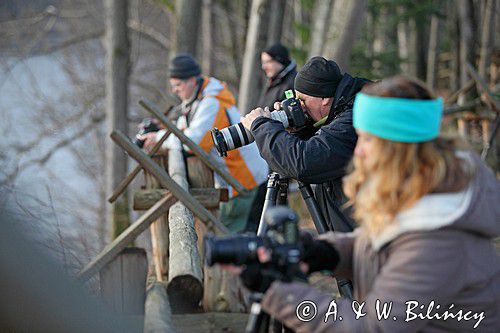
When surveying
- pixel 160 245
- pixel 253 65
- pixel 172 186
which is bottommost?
pixel 160 245

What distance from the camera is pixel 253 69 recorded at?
1177cm

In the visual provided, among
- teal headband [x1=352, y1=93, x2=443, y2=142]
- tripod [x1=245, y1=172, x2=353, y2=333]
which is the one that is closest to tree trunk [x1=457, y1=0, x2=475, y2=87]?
tripod [x1=245, y1=172, x2=353, y2=333]

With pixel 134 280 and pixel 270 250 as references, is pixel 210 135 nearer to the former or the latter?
pixel 134 280

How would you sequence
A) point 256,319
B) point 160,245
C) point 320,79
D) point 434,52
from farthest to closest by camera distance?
1. point 434,52
2. point 160,245
3. point 320,79
4. point 256,319

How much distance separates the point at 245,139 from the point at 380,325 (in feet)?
6.91

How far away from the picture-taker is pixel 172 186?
4.61 m

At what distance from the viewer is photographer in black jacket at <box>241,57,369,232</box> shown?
411 cm

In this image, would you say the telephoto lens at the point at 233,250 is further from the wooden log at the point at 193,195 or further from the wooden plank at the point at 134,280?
the wooden log at the point at 193,195

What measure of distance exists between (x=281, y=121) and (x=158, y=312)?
3.75 feet

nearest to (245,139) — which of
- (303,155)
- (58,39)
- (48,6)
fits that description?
(303,155)

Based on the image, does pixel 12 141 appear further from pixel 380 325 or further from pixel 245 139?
pixel 380 325
